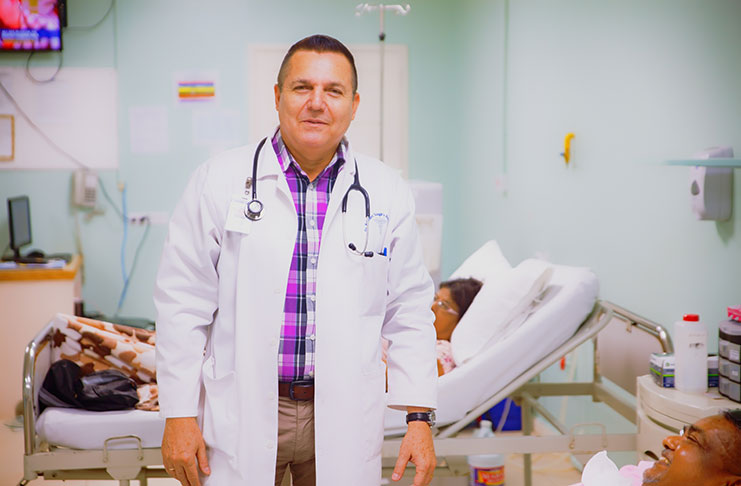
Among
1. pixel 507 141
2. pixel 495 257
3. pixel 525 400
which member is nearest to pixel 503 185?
pixel 507 141

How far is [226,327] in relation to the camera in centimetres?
148

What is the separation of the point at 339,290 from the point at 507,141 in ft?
9.19

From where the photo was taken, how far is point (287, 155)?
1555 millimetres

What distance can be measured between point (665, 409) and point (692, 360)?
14 cm

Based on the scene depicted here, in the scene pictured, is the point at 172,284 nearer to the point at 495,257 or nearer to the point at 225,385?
the point at 225,385

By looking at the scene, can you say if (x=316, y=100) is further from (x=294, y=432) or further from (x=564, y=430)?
(x=564, y=430)

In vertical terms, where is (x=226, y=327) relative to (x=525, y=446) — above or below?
above

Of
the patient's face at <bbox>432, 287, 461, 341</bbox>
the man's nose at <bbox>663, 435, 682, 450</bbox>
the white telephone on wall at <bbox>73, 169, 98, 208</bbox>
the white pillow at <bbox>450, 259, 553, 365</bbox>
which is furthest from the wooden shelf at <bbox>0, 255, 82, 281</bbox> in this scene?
the man's nose at <bbox>663, 435, 682, 450</bbox>

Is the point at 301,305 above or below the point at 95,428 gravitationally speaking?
above

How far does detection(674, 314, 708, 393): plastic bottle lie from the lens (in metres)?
1.81

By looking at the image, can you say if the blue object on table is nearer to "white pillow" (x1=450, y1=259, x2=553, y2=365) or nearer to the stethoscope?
"white pillow" (x1=450, y1=259, x2=553, y2=365)

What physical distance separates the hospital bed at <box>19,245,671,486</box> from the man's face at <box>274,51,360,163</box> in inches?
39.0

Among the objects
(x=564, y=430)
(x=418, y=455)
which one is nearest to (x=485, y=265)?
(x=564, y=430)

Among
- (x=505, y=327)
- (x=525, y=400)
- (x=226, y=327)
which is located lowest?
(x=525, y=400)
